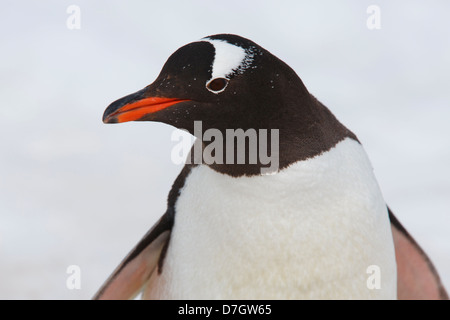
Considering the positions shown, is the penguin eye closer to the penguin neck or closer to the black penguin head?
the black penguin head

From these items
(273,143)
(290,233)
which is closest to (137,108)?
(273,143)

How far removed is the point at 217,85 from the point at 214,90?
0.07 feet

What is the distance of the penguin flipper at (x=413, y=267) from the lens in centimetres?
284

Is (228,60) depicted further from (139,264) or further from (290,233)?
(139,264)

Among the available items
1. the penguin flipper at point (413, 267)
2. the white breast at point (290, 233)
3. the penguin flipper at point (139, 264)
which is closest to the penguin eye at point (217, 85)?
the white breast at point (290, 233)

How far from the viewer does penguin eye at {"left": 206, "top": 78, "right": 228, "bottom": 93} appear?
6.57 ft

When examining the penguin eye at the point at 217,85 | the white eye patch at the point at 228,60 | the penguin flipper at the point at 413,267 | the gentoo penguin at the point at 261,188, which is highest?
the white eye patch at the point at 228,60

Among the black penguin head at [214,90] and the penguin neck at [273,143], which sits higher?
the black penguin head at [214,90]

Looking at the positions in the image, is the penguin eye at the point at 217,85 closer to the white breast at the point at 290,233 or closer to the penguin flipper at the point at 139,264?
the white breast at the point at 290,233

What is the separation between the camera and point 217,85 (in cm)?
201

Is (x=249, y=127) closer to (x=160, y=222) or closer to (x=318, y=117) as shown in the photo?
(x=318, y=117)

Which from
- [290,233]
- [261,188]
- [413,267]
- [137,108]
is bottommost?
[413,267]
